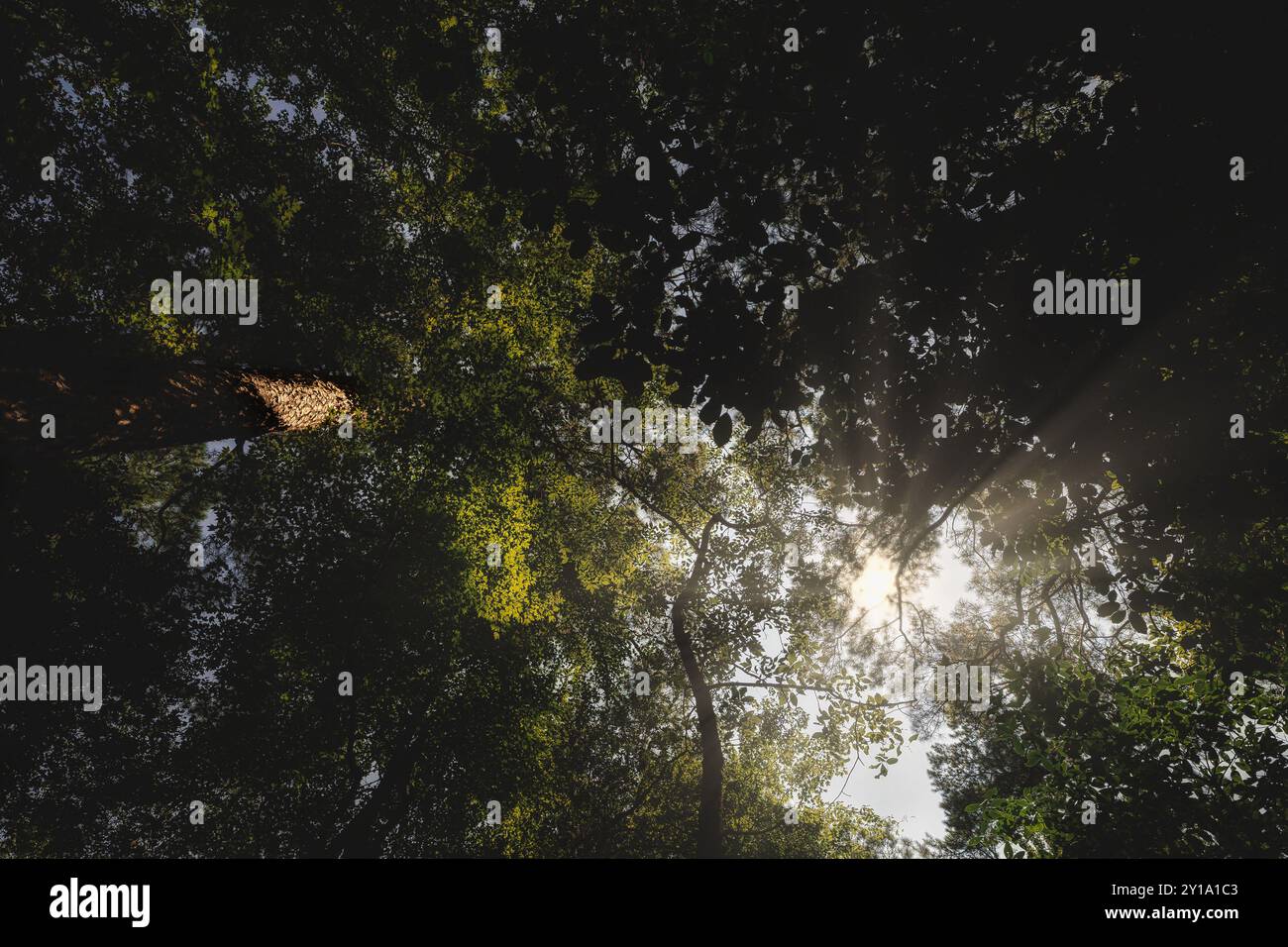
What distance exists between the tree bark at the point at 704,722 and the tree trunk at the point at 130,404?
10148mm

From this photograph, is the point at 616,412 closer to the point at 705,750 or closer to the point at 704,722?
the point at 704,722

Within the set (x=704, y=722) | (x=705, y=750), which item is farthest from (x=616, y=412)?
(x=705, y=750)

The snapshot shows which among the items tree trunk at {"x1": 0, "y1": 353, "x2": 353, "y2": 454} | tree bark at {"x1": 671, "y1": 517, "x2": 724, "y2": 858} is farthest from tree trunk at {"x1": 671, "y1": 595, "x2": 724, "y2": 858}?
tree trunk at {"x1": 0, "y1": 353, "x2": 353, "y2": 454}

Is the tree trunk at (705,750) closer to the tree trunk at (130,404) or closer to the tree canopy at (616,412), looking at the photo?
the tree canopy at (616,412)

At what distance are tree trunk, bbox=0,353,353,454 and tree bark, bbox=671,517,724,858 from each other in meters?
10.1

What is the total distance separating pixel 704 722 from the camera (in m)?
13.7

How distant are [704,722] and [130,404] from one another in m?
13.1

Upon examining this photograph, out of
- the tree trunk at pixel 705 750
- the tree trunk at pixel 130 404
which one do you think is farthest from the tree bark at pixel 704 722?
the tree trunk at pixel 130 404

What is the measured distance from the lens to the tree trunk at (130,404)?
4.21 m

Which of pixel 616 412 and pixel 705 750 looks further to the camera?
pixel 705 750

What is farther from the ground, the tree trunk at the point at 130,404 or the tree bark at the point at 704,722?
the tree trunk at the point at 130,404

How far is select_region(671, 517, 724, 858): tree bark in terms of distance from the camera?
12.8 metres
